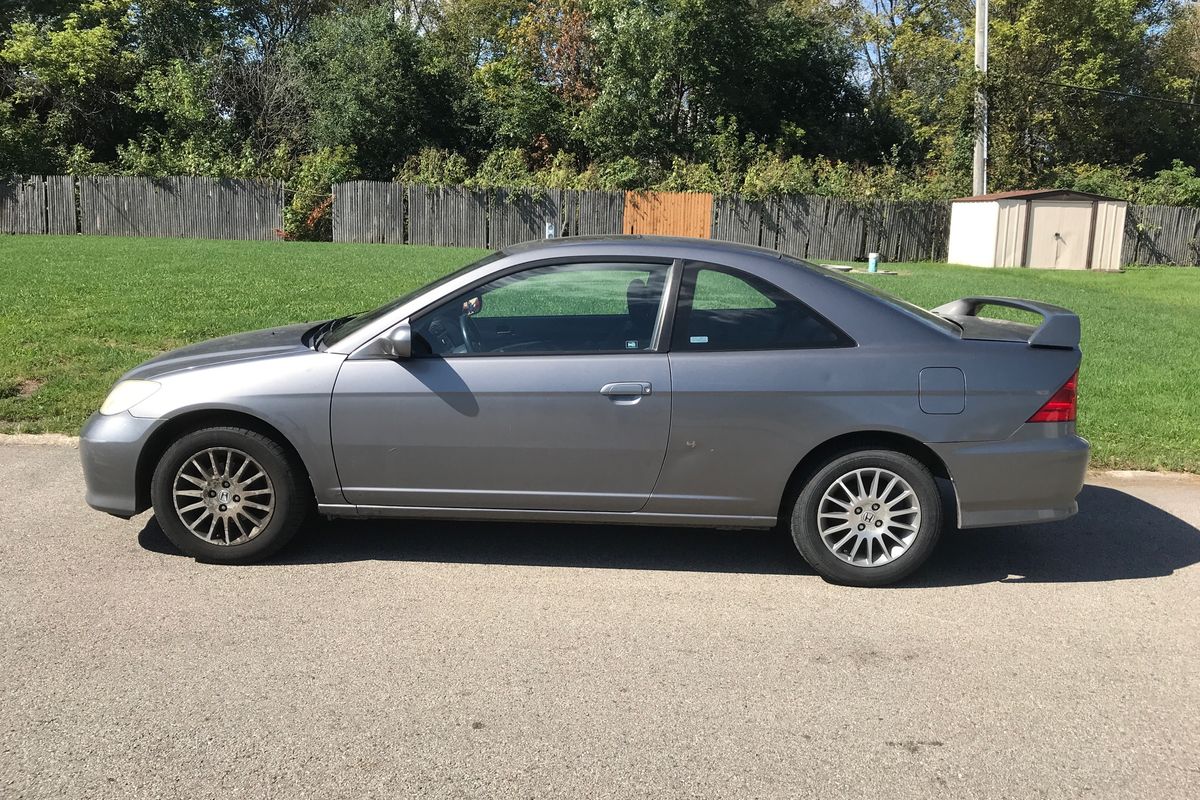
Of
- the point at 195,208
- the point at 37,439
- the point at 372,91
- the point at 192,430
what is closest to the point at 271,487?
the point at 192,430

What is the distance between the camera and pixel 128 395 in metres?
4.81

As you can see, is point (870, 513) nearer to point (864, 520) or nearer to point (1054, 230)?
point (864, 520)

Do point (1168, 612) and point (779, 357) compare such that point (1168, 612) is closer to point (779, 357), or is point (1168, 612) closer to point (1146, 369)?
point (779, 357)

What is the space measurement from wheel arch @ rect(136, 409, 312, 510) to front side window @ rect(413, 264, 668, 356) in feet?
2.65

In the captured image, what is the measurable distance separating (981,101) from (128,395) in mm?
32781

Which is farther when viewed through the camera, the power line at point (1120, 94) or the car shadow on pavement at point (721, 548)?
the power line at point (1120, 94)

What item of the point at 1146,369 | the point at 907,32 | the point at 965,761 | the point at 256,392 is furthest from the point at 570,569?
the point at 907,32

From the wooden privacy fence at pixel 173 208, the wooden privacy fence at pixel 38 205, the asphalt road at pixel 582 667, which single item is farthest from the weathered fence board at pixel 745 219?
the asphalt road at pixel 582 667

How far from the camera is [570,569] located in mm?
4895

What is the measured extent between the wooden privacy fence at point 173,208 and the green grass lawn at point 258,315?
874 centimetres

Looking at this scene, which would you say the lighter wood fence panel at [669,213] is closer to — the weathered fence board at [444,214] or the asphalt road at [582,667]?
the weathered fence board at [444,214]

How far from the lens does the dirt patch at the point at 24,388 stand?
800cm

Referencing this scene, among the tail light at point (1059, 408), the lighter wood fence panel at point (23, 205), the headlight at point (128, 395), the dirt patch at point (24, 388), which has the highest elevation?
the lighter wood fence panel at point (23, 205)

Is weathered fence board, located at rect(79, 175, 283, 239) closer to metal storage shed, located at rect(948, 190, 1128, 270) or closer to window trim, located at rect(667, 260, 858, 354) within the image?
metal storage shed, located at rect(948, 190, 1128, 270)
